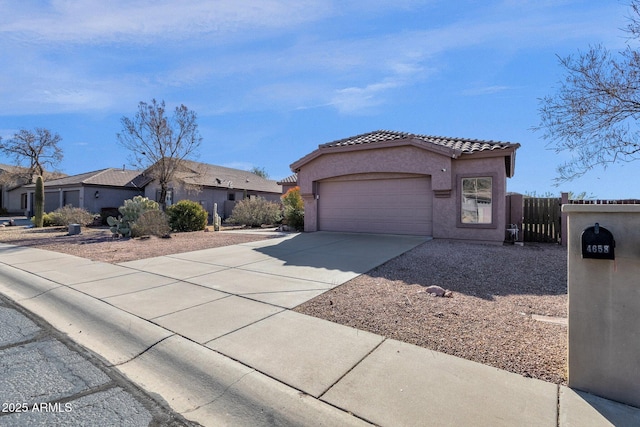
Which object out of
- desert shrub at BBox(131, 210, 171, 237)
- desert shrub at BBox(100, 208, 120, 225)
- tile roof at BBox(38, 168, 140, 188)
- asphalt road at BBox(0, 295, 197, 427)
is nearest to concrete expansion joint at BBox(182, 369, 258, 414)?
asphalt road at BBox(0, 295, 197, 427)

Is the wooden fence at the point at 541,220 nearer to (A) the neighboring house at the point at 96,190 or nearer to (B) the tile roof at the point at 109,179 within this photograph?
(A) the neighboring house at the point at 96,190

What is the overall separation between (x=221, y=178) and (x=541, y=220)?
2785cm

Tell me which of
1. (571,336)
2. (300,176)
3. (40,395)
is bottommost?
(40,395)

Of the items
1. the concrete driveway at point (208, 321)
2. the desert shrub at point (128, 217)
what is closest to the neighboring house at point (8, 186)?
the desert shrub at point (128, 217)

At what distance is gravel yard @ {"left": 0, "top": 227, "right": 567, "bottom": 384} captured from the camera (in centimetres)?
370

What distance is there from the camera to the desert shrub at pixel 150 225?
14.5 metres

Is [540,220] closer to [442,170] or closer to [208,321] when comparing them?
[442,170]

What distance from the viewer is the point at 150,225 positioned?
14648 millimetres

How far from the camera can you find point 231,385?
127 inches

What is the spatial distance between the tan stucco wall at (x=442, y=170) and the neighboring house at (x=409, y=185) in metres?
0.03

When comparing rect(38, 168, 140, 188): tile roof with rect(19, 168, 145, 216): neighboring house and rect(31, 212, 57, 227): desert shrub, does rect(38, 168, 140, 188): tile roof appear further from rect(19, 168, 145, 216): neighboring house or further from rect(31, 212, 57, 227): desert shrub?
rect(31, 212, 57, 227): desert shrub

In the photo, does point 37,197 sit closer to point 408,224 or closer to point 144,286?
point 144,286

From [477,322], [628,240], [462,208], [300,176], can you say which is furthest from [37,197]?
[628,240]

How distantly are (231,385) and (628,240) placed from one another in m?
3.71
